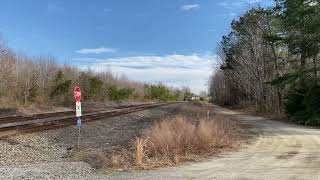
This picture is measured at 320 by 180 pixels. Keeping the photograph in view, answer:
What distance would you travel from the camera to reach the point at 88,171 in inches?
465

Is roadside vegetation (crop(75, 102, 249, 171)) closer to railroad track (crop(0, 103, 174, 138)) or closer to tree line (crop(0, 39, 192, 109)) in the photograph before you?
railroad track (crop(0, 103, 174, 138))


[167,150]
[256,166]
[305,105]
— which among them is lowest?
[256,166]

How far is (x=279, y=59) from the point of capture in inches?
1978

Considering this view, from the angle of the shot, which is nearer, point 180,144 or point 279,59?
point 180,144

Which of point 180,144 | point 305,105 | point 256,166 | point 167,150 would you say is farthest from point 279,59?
Result: point 256,166

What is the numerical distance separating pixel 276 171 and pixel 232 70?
6499cm

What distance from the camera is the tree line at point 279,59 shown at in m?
29.6

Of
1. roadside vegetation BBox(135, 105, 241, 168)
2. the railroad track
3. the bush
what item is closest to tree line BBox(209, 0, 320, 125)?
the bush

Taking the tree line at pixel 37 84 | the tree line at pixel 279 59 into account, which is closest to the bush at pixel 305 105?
the tree line at pixel 279 59

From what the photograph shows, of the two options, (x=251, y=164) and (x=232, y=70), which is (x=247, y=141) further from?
(x=232, y=70)

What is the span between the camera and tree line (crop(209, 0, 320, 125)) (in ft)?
97.1

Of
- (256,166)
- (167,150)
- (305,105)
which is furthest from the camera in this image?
(305,105)

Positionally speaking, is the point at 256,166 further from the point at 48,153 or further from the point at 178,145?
the point at 48,153

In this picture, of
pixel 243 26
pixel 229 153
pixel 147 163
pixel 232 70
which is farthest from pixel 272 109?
pixel 147 163
